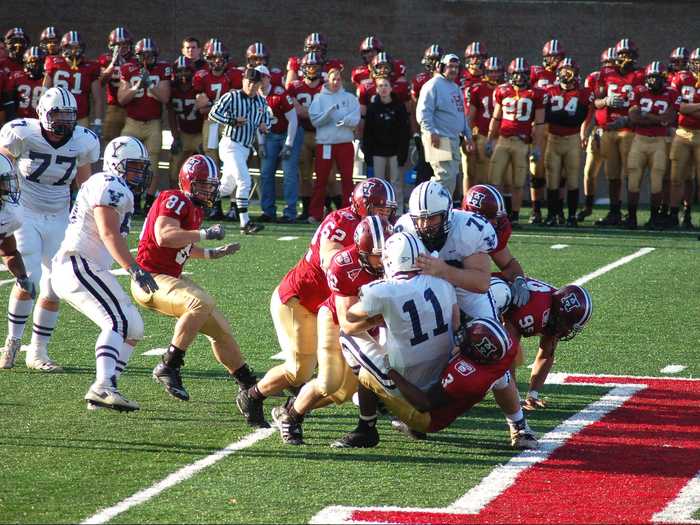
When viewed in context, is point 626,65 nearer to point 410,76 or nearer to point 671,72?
point 671,72

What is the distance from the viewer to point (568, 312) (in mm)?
6840

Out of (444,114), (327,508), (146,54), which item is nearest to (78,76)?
(146,54)

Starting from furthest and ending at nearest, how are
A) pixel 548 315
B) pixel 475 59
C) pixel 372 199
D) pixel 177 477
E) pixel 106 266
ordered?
pixel 475 59, pixel 106 266, pixel 548 315, pixel 372 199, pixel 177 477

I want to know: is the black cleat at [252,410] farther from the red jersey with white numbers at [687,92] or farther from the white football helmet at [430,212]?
the red jersey with white numbers at [687,92]

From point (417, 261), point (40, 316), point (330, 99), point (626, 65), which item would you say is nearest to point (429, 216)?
point (417, 261)

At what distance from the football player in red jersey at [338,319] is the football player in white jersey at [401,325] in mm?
88

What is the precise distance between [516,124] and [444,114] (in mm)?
1071

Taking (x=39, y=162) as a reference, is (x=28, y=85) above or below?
above

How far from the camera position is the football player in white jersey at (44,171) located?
8.03m

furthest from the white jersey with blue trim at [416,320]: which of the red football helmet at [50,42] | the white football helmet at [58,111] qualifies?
the red football helmet at [50,42]

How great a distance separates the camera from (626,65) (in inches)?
588

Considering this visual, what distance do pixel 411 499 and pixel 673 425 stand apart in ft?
6.42

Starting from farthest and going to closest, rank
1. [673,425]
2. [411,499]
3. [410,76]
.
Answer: [410,76] → [673,425] → [411,499]

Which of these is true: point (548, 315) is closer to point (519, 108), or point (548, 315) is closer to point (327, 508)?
point (327, 508)
